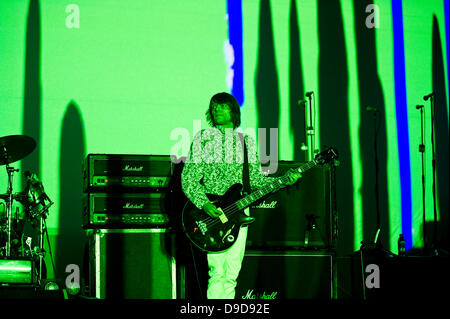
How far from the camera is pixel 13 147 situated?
509 cm

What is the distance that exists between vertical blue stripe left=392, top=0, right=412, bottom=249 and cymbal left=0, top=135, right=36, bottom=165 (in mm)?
3677

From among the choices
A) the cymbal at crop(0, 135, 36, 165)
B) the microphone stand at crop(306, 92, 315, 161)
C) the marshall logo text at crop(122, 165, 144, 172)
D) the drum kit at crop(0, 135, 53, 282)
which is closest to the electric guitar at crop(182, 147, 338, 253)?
the marshall logo text at crop(122, 165, 144, 172)

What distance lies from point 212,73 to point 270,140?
0.87 metres

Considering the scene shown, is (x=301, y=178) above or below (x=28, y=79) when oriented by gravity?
below

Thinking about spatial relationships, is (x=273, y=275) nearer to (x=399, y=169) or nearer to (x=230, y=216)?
(x=230, y=216)

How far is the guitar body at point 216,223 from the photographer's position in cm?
414

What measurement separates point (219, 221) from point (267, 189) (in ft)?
1.60

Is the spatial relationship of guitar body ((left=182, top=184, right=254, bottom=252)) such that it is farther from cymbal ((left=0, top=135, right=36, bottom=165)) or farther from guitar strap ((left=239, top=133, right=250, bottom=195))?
cymbal ((left=0, top=135, right=36, bottom=165))

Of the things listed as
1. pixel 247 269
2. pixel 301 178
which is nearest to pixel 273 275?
pixel 247 269

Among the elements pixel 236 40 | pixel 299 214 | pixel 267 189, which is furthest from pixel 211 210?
pixel 236 40

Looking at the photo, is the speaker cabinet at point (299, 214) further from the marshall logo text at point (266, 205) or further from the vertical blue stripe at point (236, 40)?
the vertical blue stripe at point (236, 40)

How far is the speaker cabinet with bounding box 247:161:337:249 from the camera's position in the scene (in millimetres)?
4965

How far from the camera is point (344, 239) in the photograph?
6426 mm

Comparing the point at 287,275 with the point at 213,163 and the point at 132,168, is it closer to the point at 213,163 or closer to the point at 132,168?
the point at 213,163
